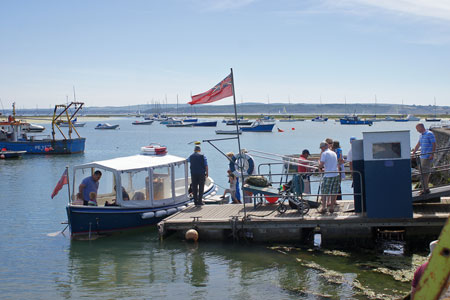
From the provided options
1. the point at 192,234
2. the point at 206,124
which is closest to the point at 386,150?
the point at 192,234

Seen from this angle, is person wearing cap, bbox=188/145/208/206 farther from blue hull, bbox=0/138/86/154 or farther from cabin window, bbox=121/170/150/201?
blue hull, bbox=0/138/86/154

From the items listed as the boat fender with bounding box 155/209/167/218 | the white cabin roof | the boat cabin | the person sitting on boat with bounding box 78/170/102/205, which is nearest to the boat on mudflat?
the white cabin roof

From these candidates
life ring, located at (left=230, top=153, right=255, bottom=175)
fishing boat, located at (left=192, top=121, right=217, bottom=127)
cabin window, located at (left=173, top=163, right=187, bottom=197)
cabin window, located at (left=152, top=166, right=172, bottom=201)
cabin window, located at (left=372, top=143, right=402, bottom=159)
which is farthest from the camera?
fishing boat, located at (left=192, top=121, right=217, bottom=127)

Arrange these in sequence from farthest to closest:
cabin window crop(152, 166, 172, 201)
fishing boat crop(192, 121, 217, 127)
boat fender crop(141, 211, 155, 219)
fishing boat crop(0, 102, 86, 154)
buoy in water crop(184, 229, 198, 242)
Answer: fishing boat crop(192, 121, 217, 127), fishing boat crop(0, 102, 86, 154), cabin window crop(152, 166, 172, 201), boat fender crop(141, 211, 155, 219), buoy in water crop(184, 229, 198, 242)

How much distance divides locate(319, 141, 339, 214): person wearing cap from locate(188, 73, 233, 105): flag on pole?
2.82 meters

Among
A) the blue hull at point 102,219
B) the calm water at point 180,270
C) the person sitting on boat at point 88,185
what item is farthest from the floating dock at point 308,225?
the person sitting on boat at point 88,185

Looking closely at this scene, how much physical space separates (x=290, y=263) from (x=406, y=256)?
2838 millimetres

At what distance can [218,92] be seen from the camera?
13.7m

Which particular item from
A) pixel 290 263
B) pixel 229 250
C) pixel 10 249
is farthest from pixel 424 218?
pixel 10 249

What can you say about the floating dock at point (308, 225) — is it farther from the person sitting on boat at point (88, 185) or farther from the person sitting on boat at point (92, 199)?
the person sitting on boat at point (88, 185)

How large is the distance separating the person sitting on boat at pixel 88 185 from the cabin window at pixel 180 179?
2670 millimetres

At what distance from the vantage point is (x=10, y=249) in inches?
613

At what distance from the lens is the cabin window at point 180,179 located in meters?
17.0

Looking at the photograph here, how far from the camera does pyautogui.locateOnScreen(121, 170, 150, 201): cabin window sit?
15.5 m
